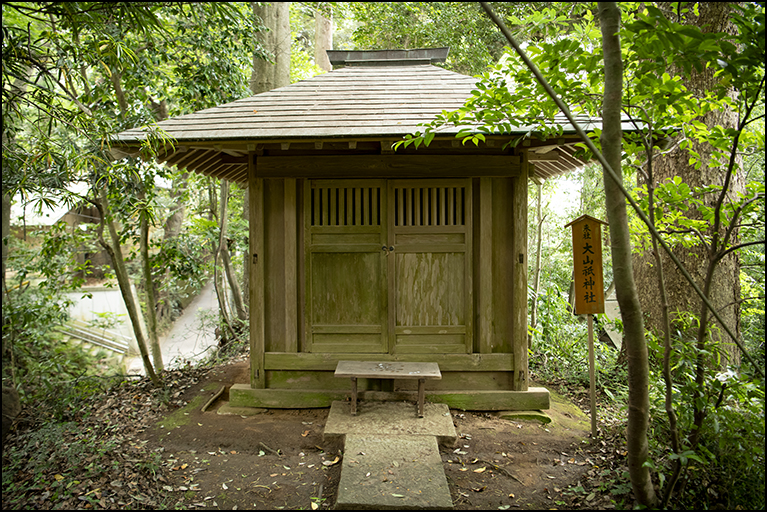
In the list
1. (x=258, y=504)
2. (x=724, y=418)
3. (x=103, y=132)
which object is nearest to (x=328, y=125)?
(x=103, y=132)

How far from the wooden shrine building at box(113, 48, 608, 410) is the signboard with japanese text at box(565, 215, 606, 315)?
1.91ft

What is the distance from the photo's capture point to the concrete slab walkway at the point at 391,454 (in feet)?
10.7

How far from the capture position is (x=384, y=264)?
5.02 metres

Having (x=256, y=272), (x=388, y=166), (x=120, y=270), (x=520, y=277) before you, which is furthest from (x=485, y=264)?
(x=120, y=270)

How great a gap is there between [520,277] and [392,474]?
8.16ft

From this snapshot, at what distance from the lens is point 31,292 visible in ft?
27.2

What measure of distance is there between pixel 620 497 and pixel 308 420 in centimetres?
303

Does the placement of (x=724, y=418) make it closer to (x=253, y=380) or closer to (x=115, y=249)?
(x=253, y=380)

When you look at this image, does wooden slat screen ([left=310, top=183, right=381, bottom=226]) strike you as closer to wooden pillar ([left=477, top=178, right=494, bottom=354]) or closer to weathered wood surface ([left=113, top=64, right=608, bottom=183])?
weathered wood surface ([left=113, top=64, right=608, bottom=183])

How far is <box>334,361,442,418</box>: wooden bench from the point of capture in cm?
451

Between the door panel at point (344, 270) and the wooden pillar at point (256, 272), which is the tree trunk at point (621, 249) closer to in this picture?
the door panel at point (344, 270)

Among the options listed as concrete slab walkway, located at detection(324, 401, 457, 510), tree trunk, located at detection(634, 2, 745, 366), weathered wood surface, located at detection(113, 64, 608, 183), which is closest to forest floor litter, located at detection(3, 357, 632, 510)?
concrete slab walkway, located at detection(324, 401, 457, 510)

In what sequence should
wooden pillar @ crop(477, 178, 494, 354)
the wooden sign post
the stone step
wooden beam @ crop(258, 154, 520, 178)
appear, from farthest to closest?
wooden pillar @ crop(477, 178, 494, 354) < wooden beam @ crop(258, 154, 520, 178) < the wooden sign post < the stone step

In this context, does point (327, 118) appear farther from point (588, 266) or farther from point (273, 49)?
point (273, 49)
